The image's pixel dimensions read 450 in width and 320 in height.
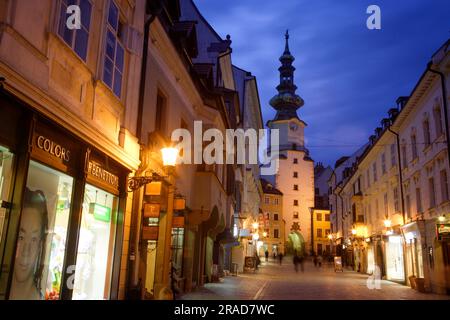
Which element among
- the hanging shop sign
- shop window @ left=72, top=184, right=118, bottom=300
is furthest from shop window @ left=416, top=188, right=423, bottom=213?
shop window @ left=72, top=184, right=118, bottom=300

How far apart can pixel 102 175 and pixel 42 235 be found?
2.42m

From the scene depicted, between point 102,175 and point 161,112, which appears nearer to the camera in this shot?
point 102,175

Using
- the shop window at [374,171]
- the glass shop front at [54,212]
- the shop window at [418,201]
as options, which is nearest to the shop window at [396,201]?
the shop window at [418,201]

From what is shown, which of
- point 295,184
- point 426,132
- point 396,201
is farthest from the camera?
point 295,184

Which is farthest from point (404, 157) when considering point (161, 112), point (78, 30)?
point (78, 30)

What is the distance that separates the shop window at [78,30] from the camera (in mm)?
8117

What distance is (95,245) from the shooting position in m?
10.2

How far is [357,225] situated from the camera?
41.9 meters

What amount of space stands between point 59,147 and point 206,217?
1116cm

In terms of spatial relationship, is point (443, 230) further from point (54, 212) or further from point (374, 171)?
point (374, 171)

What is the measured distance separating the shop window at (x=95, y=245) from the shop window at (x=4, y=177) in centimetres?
277

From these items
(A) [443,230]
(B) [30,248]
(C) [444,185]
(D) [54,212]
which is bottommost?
(B) [30,248]

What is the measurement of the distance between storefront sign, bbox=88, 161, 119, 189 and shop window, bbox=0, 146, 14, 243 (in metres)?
2.56

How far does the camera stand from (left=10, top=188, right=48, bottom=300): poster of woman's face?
712cm
